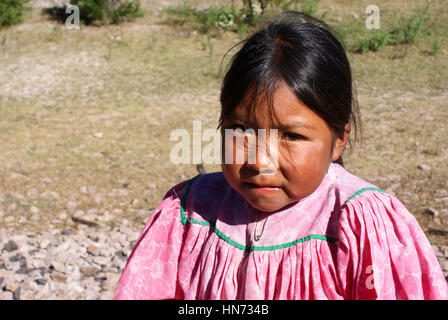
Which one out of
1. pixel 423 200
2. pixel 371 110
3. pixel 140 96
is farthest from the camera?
pixel 140 96

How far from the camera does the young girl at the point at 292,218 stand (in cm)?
131

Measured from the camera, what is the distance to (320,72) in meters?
1.34

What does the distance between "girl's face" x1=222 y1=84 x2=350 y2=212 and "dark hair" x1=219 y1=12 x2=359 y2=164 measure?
0.03 m

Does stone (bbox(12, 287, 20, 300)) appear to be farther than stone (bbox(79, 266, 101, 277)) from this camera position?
No

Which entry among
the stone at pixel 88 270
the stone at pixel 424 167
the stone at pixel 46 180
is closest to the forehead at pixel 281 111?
the stone at pixel 88 270

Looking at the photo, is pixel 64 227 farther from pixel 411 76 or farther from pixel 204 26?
pixel 204 26

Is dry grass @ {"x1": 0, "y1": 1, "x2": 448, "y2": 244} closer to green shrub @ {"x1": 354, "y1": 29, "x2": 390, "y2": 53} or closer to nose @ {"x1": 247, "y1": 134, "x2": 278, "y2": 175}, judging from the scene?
green shrub @ {"x1": 354, "y1": 29, "x2": 390, "y2": 53}

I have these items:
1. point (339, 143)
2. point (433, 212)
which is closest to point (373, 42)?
point (433, 212)

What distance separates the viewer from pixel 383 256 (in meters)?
1.32

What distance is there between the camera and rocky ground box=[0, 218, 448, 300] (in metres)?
2.91

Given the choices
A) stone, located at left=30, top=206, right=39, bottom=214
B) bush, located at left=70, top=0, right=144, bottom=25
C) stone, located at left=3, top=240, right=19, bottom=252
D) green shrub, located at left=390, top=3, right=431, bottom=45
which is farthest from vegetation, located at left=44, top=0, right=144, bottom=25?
stone, located at left=3, top=240, right=19, bottom=252

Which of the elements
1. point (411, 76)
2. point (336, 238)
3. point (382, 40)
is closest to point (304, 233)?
point (336, 238)

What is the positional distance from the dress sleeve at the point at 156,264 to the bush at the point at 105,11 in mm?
7279

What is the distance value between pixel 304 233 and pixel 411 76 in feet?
16.4
